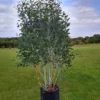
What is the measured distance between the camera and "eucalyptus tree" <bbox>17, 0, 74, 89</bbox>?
3.91m

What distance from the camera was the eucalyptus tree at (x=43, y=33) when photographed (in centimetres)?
391

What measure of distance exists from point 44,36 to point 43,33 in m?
0.06

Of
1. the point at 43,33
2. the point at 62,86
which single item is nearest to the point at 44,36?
the point at 43,33

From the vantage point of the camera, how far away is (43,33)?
13.0ft

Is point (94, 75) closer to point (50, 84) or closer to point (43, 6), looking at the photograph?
point (50, 84)

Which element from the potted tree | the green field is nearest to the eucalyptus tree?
the potted tree

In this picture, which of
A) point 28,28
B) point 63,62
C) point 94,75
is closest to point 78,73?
point 94,75

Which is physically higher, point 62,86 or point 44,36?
point 44,36

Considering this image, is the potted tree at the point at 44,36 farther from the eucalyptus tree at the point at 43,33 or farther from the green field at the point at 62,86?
the green field at the point at 62,86

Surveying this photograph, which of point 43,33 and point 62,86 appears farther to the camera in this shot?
point 62,86

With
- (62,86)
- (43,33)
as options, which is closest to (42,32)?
(43,33)

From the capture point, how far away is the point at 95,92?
17.7 feet

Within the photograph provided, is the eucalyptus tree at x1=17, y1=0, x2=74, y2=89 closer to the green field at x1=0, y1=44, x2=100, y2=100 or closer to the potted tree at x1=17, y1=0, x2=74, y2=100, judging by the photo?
the potted tree at x1=17, y1=0, x2=74, y2=100

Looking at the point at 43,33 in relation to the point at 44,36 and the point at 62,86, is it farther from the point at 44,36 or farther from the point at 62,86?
the point at 62,86
